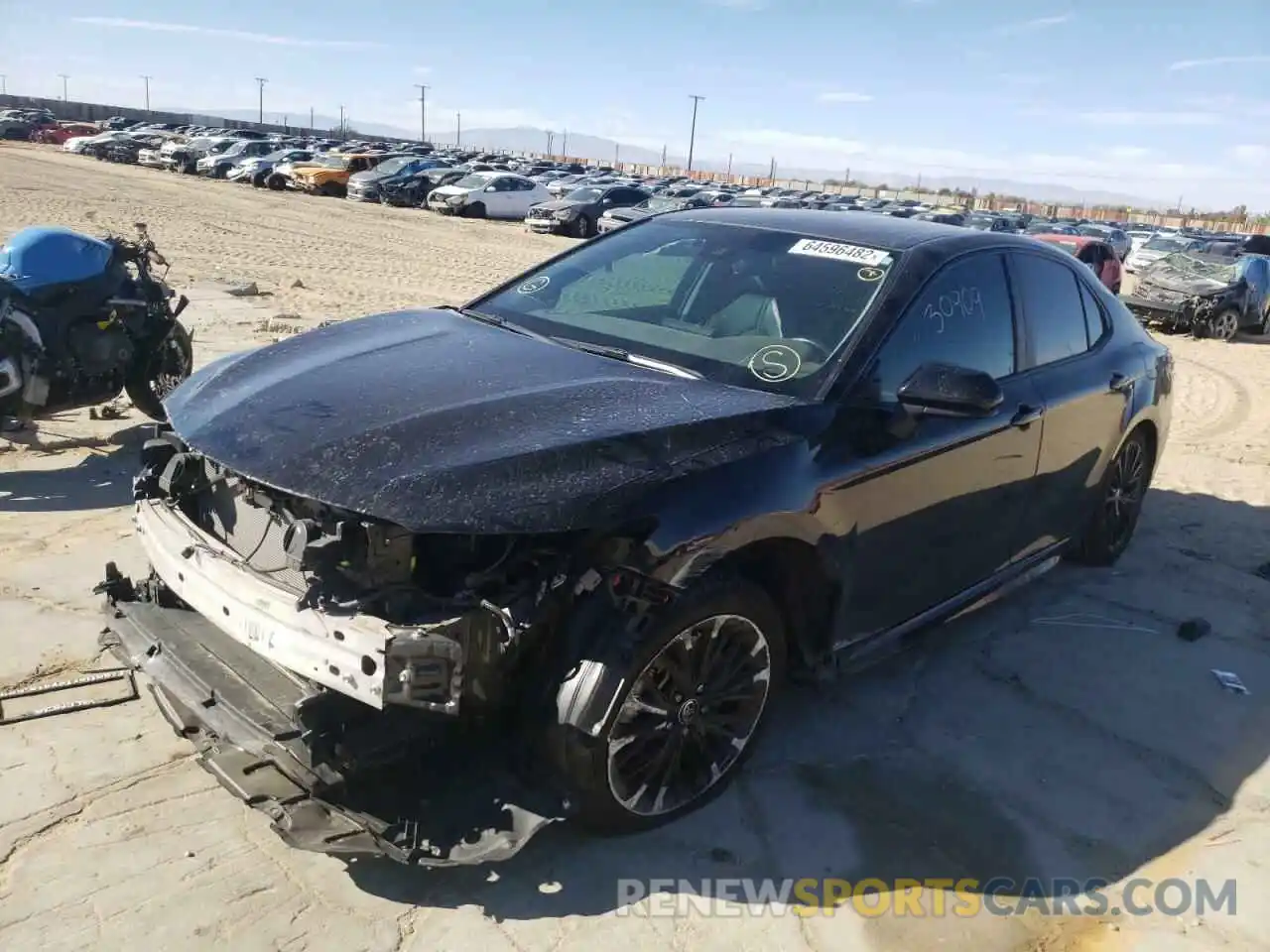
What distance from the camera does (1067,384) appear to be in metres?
4.42

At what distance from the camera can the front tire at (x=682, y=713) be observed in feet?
9.18

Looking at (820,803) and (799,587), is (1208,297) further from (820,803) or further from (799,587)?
(820,803)

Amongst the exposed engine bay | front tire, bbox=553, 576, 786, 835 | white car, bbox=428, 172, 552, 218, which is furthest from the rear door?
white car, bbox=428, 172, 552, 218

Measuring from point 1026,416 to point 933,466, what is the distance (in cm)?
72

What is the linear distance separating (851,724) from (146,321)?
5.16 meters

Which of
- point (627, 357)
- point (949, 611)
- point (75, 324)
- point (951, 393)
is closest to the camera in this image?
point (951, 393)

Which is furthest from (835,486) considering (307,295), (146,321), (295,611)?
(307,295)

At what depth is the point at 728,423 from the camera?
303 centimetres

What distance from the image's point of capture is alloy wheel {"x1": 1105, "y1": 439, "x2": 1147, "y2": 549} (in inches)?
211

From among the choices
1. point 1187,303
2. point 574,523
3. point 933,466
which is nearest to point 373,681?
point 574,523

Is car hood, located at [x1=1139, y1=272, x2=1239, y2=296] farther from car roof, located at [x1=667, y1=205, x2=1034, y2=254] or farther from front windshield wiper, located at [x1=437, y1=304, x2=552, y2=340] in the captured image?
front windshield wiper, located at [x1=437, y1=304, x2=552, y2=340]

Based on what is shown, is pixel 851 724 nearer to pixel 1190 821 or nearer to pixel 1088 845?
pixel 1088 845

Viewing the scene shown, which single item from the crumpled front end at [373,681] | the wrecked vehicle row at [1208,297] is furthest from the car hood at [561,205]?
the crumpled front end at [373,681]

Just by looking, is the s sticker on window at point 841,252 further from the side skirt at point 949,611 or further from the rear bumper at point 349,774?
the rear bumper at point 349,774
